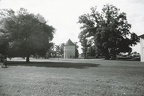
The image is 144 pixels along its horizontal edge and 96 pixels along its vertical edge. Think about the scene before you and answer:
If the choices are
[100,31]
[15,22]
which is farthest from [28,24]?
[100,31]

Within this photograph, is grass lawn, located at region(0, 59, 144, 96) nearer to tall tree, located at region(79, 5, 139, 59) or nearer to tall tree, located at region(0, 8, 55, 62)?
tall tree, located at region(0, 8, 55, 62)

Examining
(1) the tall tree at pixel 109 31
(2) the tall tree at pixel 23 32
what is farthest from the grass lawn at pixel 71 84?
(1) the tall tree at pixel 109 31

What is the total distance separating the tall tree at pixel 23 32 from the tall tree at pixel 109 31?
875 inches

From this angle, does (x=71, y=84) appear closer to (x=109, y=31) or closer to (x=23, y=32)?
(x=23, y=32)

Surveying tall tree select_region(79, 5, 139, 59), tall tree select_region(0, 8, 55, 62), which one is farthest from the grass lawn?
tall tree select_region(79, 5, 139, 59)

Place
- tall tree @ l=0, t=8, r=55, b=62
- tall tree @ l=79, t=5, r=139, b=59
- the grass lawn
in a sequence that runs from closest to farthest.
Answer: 1. the grass lawn
2. tall tree @ l=0, t=8, r=55, b=62
3. tall tree @ l=79, t=5, r=139, b=59

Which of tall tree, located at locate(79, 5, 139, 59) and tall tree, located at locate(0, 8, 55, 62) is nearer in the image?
tall tree, located at locate(0, 8, 55, 62)

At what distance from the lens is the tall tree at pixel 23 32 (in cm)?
3569

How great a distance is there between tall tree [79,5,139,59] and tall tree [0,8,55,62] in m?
22.2

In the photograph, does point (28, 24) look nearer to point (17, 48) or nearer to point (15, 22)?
point (15, 22)

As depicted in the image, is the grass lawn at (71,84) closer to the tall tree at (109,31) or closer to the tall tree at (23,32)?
the tall tree at (23,32)

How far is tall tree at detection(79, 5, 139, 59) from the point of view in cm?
5383

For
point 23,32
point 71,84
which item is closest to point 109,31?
point 23,32

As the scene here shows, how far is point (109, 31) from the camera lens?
53.6 meters
